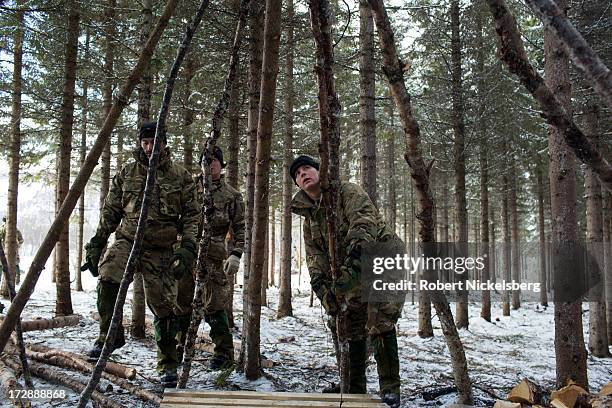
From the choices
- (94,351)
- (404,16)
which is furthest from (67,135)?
(404,16)

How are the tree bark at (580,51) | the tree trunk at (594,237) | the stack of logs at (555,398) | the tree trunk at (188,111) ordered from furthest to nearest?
the tree trunk at (188,111)
the tree trunk at (594,237)
the stack of logs at (555,398)
the tree bark at (580,51)

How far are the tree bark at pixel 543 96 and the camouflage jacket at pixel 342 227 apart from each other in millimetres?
1723

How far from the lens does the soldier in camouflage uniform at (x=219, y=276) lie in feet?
14.8

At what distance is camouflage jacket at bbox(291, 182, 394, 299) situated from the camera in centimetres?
336

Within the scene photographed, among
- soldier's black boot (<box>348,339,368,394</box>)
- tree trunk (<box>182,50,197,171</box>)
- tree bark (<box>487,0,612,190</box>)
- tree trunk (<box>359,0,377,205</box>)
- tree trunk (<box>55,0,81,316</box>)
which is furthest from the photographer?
tree trunk (<box>182,50,197,171</box>)

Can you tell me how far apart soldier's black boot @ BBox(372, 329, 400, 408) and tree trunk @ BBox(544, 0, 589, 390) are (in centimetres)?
254

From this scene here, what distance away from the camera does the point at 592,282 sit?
10.3m

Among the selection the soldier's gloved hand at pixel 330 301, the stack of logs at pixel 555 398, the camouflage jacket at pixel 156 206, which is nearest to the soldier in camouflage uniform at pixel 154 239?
the camouflage jacket at pixel 156 206

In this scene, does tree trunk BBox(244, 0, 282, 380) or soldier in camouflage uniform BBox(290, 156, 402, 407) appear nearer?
soldier in camouflage uniform BBox(290, 156, 402, 407)

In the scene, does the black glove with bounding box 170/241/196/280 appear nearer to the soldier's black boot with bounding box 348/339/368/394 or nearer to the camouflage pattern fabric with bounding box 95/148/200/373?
the camouflage pattern fabric with bounding box 95/148/200/373

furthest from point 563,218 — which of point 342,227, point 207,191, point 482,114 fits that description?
point 482,114

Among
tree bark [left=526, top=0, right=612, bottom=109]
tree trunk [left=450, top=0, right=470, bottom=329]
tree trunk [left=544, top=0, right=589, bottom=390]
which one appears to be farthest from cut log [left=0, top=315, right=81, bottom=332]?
tree trunk [left=450, top=0, right=470, bottom=329]

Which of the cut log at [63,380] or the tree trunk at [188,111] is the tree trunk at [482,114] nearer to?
the tree trunk at [188,111]

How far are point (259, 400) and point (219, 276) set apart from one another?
266 centimetres
